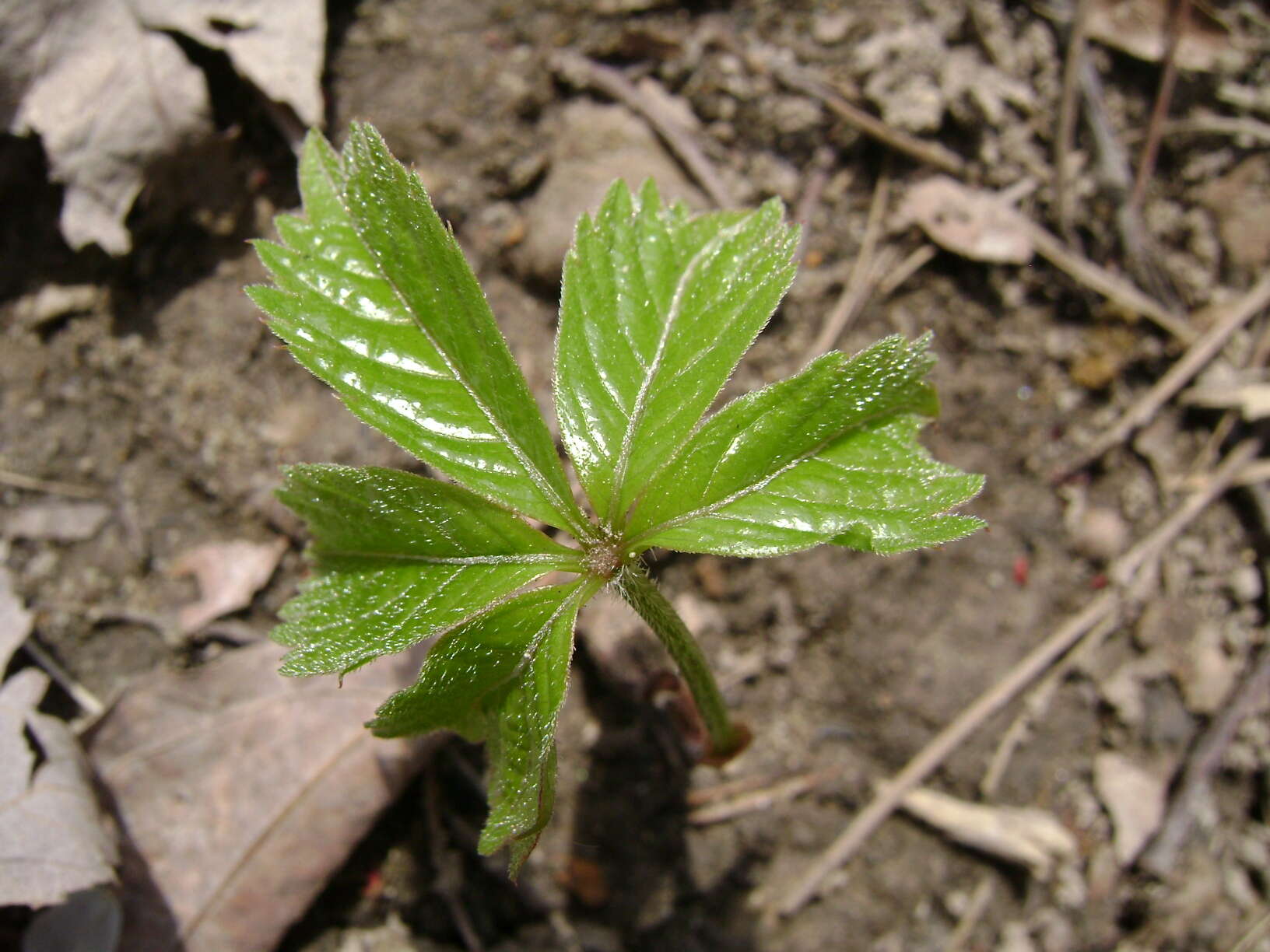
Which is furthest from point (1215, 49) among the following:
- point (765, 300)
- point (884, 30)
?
point (765, 300)

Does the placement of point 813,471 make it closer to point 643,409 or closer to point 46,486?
point 643,409

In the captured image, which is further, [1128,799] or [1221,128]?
[1221,128]

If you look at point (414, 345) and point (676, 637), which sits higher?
point (414, 345)

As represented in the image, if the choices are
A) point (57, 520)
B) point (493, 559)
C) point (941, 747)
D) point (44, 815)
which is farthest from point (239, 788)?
point (941, 747)

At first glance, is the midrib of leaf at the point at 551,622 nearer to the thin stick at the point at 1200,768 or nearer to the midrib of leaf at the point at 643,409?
the midrib of leaf at the point at 643,409

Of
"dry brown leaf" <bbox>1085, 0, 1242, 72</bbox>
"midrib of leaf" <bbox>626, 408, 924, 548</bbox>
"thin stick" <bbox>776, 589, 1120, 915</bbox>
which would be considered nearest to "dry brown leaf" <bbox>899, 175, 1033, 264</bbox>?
"dry brown leaf" <bbox>1085, 0, 1242, 72</bbox>

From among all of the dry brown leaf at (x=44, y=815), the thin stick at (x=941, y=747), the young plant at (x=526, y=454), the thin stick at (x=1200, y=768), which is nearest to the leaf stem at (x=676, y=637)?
the young plant at (x=526, y=454)
